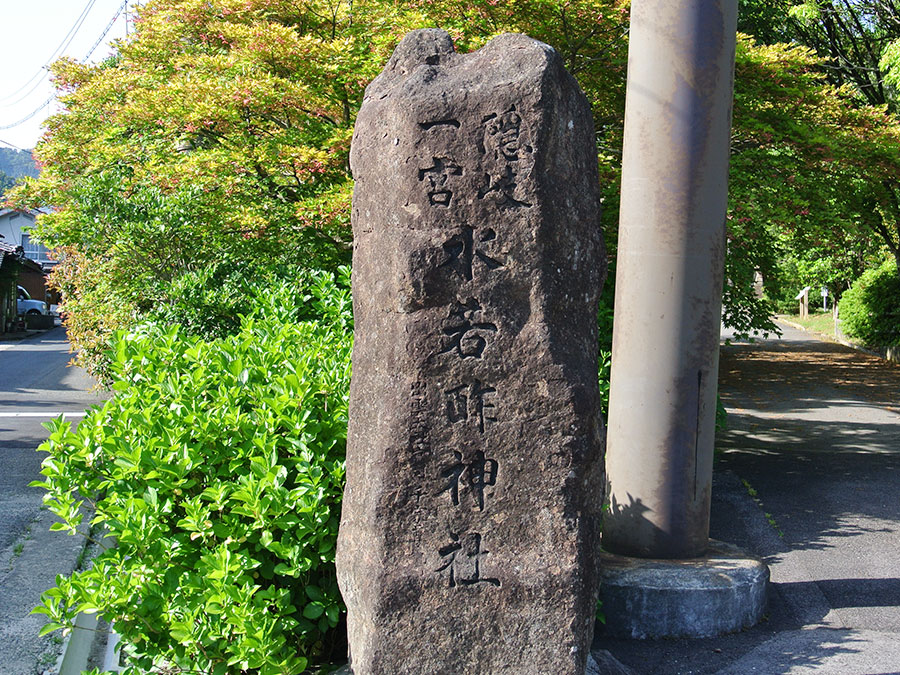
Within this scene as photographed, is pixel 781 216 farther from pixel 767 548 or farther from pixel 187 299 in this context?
pixel 187 299

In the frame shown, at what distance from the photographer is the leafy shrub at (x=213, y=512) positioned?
10.4ft

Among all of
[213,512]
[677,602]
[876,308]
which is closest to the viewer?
[213,512]

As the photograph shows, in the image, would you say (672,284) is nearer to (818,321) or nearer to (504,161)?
(504,161)

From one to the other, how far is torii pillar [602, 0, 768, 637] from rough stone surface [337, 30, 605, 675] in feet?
4.94

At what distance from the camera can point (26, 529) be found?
Result: 19.2 feet

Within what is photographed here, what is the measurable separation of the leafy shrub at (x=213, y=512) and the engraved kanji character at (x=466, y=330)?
0.88 meters

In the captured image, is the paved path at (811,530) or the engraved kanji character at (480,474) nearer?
the engraved kanji character at (480,474)

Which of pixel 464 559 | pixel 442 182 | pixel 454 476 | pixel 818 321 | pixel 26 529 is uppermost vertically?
pixel 442 182

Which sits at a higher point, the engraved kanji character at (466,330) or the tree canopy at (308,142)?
the tree canopy at (308,142)

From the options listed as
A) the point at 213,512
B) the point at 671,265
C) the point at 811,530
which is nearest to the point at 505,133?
the point at 671,265

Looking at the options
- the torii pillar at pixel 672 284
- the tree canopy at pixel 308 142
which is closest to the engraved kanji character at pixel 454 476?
the torii pillar at pixel 672 284

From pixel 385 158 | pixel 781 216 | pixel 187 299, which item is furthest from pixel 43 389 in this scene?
pixel 385 158

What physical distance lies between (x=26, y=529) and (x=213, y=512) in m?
2.99

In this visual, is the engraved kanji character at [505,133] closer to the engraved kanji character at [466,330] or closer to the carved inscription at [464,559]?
the engraved kanji character at [466,330]
